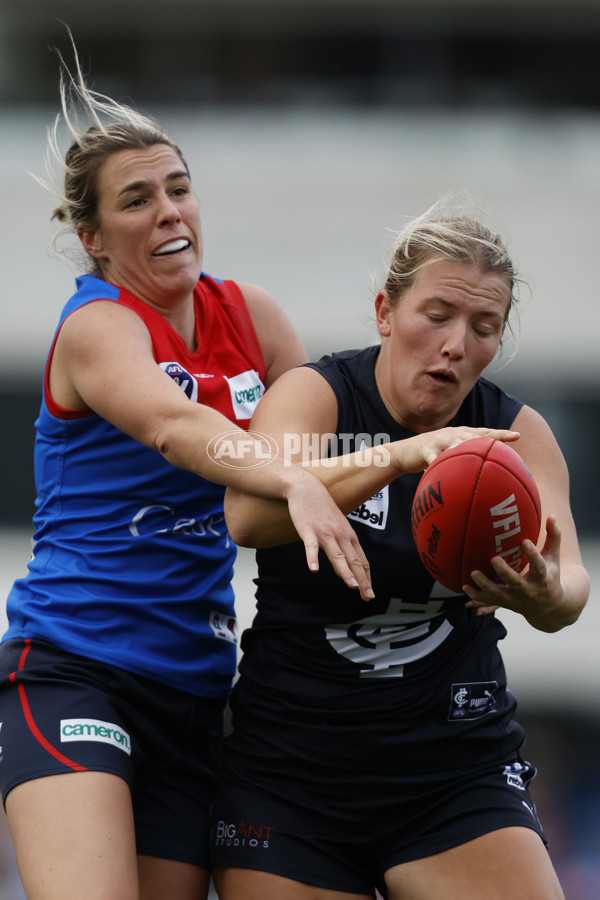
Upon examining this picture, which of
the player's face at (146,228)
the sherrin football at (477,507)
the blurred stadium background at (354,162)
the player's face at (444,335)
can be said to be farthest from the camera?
the blurred stadium background at (354,162)

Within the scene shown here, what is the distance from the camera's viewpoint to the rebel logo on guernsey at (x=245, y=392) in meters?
3.02

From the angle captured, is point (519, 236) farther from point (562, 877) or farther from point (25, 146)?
point (562, 877)

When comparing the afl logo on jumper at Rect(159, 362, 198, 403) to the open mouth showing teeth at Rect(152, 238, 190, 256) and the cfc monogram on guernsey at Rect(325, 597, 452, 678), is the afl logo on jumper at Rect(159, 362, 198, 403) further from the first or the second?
the cfc monogram on guernsey at Rect(325, 597, 452, 678)

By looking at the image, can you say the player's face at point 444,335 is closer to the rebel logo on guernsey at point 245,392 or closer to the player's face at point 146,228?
the rebel logo on guernsey at point 245,392

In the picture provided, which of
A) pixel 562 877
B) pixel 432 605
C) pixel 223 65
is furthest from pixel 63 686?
pixel 223 65

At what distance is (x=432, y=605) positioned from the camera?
2.74 metres

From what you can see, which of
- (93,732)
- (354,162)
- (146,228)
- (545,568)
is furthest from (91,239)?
(354,162)

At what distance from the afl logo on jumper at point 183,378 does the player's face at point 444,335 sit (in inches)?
21.7

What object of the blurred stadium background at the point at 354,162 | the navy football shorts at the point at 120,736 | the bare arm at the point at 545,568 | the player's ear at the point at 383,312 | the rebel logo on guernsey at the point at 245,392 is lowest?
the navy football shorts at the point at 120,736

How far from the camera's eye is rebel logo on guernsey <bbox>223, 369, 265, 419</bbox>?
3.02 metres

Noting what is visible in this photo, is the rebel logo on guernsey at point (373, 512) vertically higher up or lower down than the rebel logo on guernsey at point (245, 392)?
lower down

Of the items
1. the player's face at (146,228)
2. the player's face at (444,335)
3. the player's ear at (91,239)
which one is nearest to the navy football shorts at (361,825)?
the player's face at (444,335)

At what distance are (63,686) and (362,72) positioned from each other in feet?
33.2

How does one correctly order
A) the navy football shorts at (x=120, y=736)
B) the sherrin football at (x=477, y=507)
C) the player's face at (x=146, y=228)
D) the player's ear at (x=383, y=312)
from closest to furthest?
the sherrin football at (x=477, y=507) → the navy football shorts at (x=120, y=736) → the player's ear at (x=383, y=312) → the player's face at (x=146, y=228)
